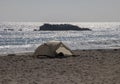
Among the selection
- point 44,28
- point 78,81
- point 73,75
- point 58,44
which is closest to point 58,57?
point 58,44

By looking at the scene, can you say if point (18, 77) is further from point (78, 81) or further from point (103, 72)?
point (103, 72)

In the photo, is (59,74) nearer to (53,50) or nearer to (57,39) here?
(53,50)

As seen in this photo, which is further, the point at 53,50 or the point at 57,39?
the point at 57,39

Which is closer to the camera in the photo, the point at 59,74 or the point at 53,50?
the point at 59,74

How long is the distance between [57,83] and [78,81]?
84 cm

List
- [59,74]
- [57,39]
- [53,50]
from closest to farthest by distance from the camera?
[59,74], [53,50], [57,39]

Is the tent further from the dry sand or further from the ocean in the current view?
the ocean

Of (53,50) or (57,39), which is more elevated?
(53,50)

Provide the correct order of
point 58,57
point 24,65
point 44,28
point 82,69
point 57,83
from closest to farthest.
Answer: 1. point 57,83
2. point 82,69
3. point 24,65
4. point 58,57
5. point 44,28

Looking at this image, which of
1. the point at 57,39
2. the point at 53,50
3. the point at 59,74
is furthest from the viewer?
the point at 57,39

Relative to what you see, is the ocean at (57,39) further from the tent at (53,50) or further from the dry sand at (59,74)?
the dry sand at (59,74)

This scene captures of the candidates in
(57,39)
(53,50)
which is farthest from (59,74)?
(57,39)

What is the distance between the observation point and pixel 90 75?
1295 cm

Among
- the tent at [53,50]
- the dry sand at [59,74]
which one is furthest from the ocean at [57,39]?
the dry sand at [59,74]
